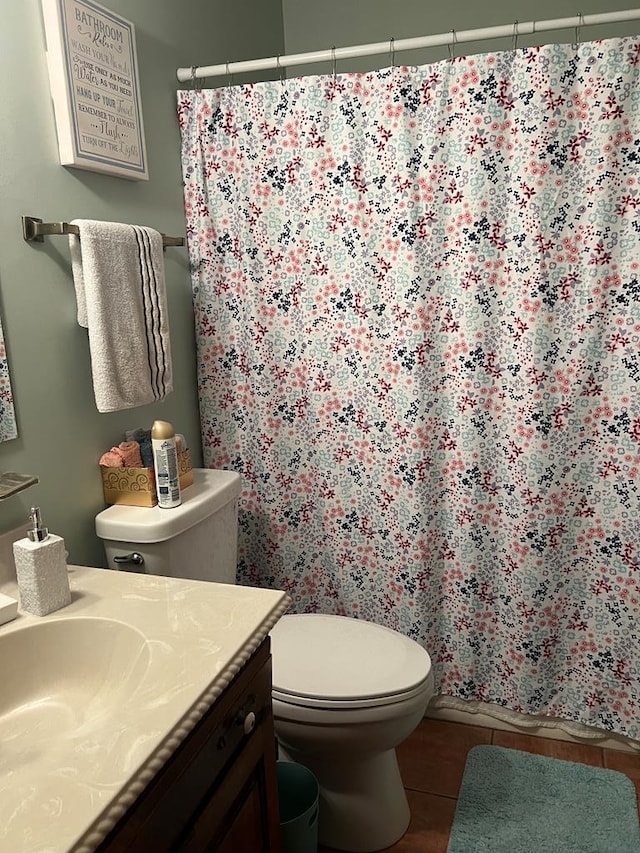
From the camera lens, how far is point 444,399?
1898mm

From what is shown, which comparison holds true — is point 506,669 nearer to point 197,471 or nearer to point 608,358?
point 608,358

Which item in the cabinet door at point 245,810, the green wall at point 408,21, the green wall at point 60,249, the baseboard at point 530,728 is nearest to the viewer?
the cabinet door at point 245,810

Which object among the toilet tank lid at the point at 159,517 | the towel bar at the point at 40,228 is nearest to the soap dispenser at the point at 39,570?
the toilet tank lid at the point at 159,517

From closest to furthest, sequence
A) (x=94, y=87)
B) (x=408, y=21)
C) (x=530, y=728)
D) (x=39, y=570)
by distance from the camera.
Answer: (x=39, y=570) < (x=94, y=87) < (x=530, y=728) < (x=408, y=21)

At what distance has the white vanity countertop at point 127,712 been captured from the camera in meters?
0.71

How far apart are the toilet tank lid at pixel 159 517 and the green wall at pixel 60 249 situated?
7 centimetres

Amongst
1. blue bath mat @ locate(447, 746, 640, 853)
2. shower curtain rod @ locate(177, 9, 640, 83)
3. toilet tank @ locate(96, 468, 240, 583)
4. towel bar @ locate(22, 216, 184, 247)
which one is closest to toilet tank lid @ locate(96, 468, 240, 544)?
toilet tank @ locate(96, 468, 240, 583)

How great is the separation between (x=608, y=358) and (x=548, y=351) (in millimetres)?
147

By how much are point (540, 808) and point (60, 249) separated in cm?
177

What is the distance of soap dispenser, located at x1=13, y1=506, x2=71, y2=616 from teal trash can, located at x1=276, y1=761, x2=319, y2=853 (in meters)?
0.72

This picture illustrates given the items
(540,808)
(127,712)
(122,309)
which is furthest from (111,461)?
(540,808)

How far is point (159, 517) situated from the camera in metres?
1.51

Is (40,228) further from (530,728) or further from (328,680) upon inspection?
(530,728)

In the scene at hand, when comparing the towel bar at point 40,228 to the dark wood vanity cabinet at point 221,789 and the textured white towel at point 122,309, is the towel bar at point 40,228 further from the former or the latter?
the dark wood vanity cabinet at point 221,789
